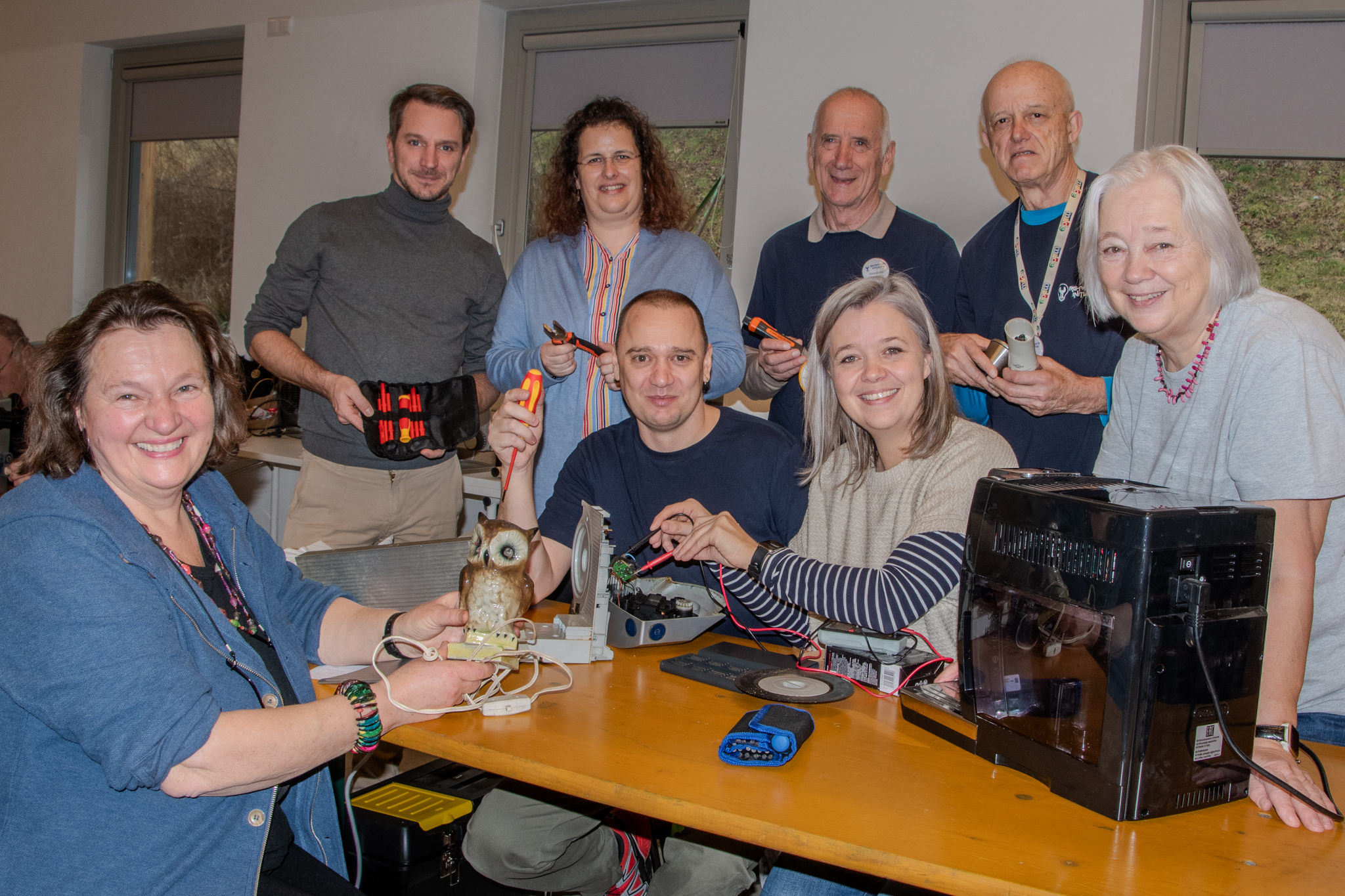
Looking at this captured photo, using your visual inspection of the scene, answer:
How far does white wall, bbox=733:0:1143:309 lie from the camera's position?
10.8ft

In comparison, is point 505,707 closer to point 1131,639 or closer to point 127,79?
point 1131,639

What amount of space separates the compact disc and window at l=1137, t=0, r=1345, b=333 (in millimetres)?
2570

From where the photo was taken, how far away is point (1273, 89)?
11.0 feet

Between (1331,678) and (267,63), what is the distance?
5119 mm

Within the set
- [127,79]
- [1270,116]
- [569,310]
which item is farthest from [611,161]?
[127,79]

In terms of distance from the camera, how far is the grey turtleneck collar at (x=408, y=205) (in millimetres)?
2994

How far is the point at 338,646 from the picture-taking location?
5.60 ft

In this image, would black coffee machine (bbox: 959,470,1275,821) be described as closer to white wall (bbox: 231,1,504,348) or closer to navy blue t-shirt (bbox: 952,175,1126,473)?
navy blue t-shirt (bbox: 952,175,1126,473)

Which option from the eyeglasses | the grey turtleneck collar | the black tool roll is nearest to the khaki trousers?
the black tool roll

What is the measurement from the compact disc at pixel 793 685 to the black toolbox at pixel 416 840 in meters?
0.81

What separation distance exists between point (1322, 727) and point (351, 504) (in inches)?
96.7

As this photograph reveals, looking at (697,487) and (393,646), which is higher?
(697,487)

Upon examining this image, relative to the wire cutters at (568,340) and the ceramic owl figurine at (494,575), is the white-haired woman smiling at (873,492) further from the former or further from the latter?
the wire cutters at (568,340)

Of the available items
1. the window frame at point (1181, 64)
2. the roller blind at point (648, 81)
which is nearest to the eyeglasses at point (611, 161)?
the roller blind at point (648, 81)
